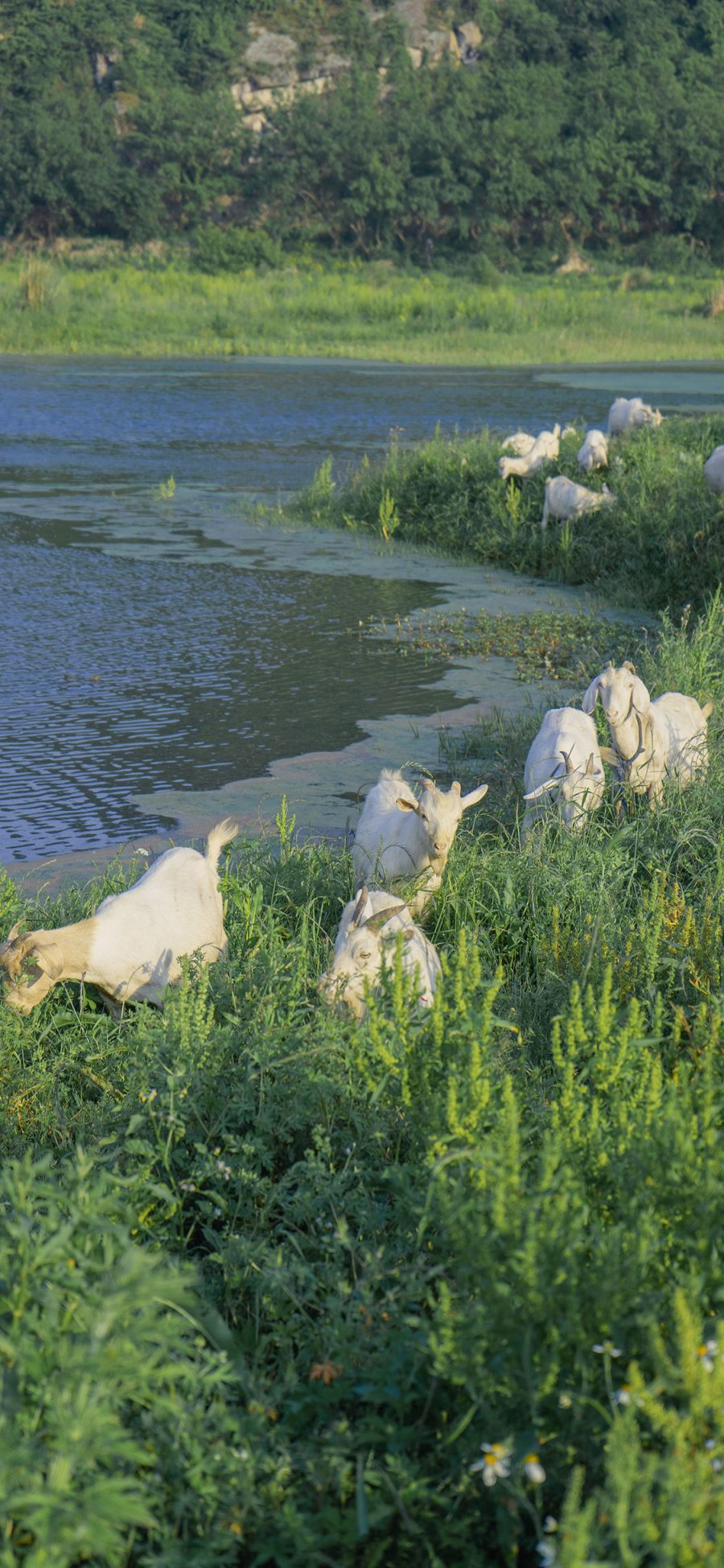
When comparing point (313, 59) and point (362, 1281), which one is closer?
point (362, 1281)

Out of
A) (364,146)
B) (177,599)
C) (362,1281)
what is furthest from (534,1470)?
(364,146)

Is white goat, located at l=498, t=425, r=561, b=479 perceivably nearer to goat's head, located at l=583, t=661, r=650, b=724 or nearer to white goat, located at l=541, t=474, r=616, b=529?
white goat, located at l=541, t=474, r=616, b=529

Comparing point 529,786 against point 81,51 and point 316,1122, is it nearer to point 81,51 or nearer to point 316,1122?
point 316,1122

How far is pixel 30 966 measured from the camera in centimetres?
354

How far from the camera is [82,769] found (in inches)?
235

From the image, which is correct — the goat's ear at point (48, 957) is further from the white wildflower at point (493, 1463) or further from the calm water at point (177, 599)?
the white wildflower at point (493, 1463)

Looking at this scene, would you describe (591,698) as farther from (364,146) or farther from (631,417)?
(364,146)

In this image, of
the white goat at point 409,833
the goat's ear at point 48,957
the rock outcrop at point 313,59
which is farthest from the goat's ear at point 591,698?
the rock outcrop at point 313,59

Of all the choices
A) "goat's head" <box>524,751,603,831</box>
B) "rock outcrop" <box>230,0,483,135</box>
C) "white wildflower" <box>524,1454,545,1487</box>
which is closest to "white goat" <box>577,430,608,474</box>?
"goat's head" <box>524,751,603,831</box>

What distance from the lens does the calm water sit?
6.10 meters

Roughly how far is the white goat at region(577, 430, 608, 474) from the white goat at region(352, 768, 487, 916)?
581 centimetres

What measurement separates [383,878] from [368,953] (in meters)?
0.79

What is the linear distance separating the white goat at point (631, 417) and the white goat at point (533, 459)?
1.06 meters

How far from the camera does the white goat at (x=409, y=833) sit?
4102mm
